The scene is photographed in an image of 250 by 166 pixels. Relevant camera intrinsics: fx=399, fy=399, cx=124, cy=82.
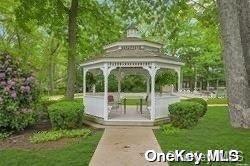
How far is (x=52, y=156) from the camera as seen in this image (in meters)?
11.5

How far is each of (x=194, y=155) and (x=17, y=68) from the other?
955 cm

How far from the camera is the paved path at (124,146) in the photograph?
10.7 metres

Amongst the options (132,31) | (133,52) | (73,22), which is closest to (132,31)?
(132,31)

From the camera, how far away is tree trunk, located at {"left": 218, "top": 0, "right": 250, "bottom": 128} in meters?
7.61

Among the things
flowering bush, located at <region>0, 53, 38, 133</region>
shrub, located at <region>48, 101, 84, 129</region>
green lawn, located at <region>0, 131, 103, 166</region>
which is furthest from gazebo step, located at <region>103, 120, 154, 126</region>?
green lawn, located at <region>0, 131, 103, 166</region>

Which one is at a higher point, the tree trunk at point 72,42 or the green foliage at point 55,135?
the tree trunk at point 72,42

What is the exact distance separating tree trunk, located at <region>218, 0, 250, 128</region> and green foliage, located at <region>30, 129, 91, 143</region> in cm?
858

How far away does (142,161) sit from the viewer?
35.2 ft

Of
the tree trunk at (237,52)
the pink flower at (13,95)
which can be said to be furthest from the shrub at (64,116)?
the tree trunk at (237,52)

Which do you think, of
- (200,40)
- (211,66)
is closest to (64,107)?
(200,40)

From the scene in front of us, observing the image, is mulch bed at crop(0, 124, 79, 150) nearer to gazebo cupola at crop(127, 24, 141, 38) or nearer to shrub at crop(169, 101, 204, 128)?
shrub at crop(169, 101, 204, 128)

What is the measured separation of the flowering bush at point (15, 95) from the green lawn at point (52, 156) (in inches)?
149

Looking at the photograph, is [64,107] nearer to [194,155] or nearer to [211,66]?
[194,155]

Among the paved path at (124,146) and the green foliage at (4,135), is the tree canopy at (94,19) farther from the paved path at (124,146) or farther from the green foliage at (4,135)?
the paved path at (124,146)
